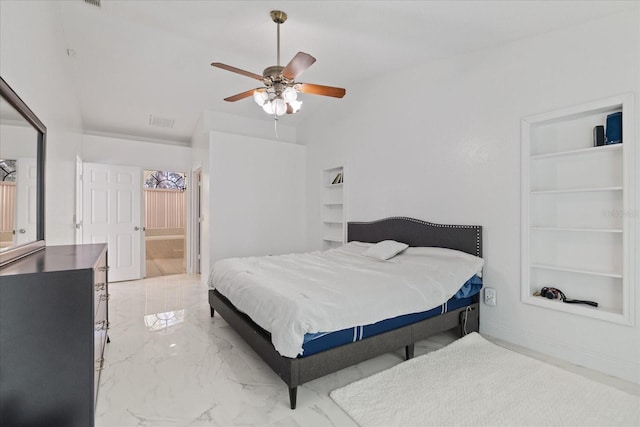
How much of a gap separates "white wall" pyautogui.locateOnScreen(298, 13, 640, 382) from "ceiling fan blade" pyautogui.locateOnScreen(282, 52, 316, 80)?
177 centimetres

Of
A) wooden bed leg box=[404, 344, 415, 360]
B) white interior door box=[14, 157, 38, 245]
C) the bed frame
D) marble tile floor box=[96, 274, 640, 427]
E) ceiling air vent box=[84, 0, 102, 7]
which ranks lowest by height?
marble tile floor box=[96, 274, 640, 427]

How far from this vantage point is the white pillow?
10.8 feet

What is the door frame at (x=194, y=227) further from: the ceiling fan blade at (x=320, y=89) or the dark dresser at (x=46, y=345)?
the dark dresser at (x=46, y=345)

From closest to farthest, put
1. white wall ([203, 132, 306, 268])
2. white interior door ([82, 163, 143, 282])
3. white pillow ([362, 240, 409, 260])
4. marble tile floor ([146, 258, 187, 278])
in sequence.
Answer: white pillow ([362, 240, 409, 260])
white wall ([203, 132, 306, 268])
white interior door ([82, 163, 143, 282])
marble tile floor ([146, 258, 187, 278])

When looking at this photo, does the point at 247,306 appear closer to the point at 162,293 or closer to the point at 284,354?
the point at 284,354

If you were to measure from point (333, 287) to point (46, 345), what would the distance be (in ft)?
5.18

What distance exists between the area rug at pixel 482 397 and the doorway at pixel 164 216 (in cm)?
707

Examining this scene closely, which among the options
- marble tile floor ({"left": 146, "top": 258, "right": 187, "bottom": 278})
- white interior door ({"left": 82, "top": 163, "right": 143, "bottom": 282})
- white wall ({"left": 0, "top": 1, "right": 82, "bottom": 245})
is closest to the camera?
white wall ({"left": 0, "top": 1, "right": 82, "bottom": 245})

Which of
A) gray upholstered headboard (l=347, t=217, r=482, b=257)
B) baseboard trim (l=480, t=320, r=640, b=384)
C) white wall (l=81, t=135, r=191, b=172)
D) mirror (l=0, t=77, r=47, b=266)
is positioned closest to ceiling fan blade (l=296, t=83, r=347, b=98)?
gray upholstered headboard (l=347, t=217, r=482, b=257)

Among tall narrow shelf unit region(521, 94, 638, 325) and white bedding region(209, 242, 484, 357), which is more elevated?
tall narrow shelf unit region(521, 94, 638, 325)

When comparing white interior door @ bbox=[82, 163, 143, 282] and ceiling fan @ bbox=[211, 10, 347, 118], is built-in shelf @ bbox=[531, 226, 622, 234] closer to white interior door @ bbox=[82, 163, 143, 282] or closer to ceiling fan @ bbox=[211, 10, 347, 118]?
ceiling fan @ bbox=[211, 10, 347, 118]

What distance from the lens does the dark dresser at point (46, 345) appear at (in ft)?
4.15

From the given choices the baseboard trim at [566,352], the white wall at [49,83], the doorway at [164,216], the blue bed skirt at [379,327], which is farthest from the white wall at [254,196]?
the doorway at [164,216]

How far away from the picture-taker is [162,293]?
4.45 meters
